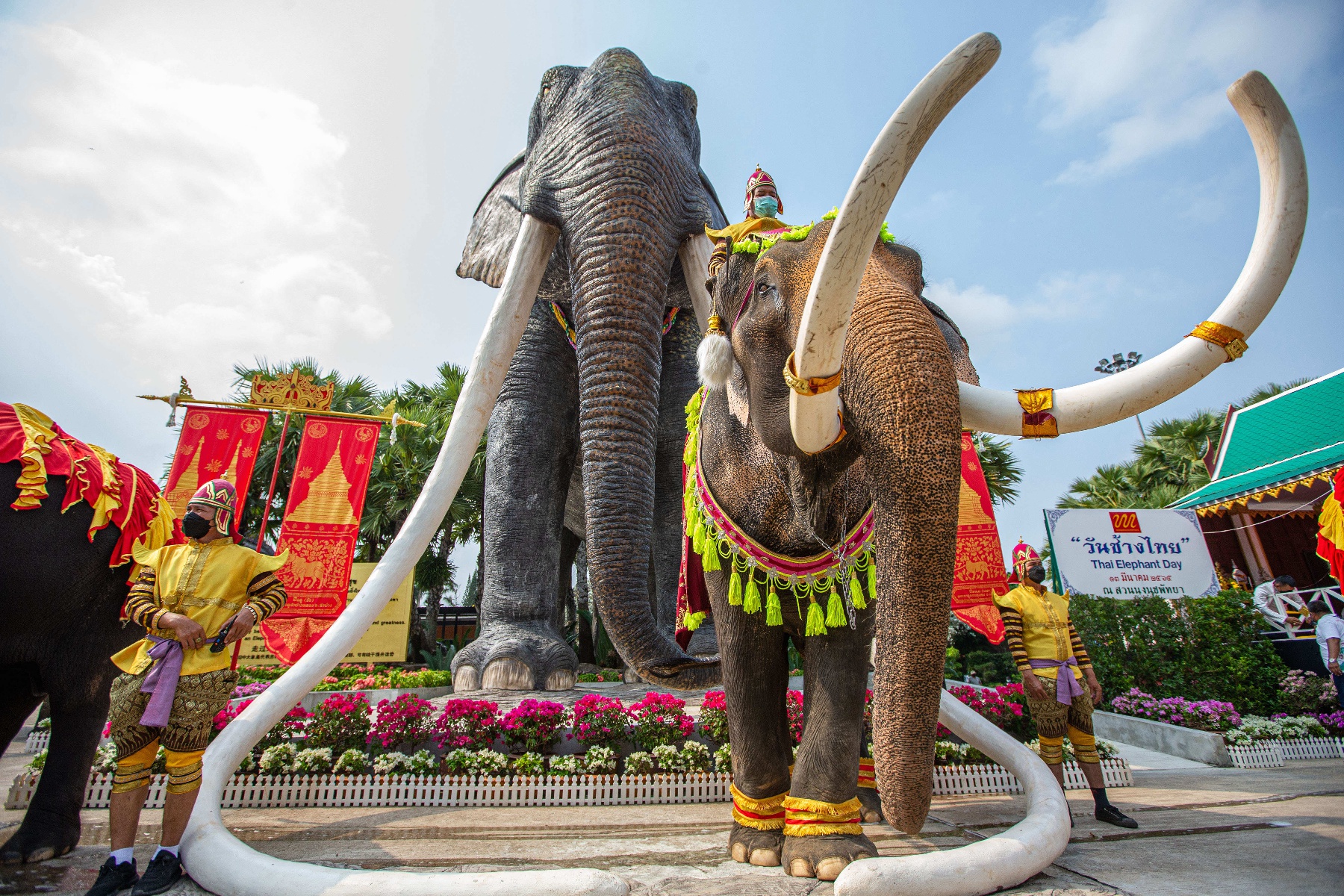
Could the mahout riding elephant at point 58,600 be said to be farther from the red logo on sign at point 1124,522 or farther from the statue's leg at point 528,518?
the red logo on sign at point 1124,522

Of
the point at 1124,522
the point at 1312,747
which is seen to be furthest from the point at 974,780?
the point at 1124,522

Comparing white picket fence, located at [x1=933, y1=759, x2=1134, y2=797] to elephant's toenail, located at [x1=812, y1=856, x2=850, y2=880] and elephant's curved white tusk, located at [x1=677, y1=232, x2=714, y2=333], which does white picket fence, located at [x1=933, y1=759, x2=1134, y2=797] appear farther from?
→ elephant's curved white tusk, located at [x1=677, y1=232, x2=714, y2=333]

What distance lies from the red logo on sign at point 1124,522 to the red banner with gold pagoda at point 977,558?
1351 millimetres

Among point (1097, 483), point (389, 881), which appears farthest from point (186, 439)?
point (1097, 483)

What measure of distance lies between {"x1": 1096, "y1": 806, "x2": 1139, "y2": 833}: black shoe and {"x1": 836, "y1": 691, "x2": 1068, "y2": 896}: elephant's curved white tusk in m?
0.72

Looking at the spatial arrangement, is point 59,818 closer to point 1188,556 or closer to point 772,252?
point 772,252

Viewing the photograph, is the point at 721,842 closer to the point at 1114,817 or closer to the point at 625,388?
the point at 1114,817

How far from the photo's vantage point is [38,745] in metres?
5.48

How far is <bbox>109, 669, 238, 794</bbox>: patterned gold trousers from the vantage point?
2.37 m

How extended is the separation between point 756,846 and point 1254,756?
18.5ft

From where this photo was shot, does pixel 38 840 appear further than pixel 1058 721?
No

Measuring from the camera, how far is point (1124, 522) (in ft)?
27.8

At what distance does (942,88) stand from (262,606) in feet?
9.11

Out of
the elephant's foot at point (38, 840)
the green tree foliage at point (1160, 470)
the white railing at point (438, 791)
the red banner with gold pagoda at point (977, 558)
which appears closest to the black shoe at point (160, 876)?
the elephant's foot at point (38, 840)
